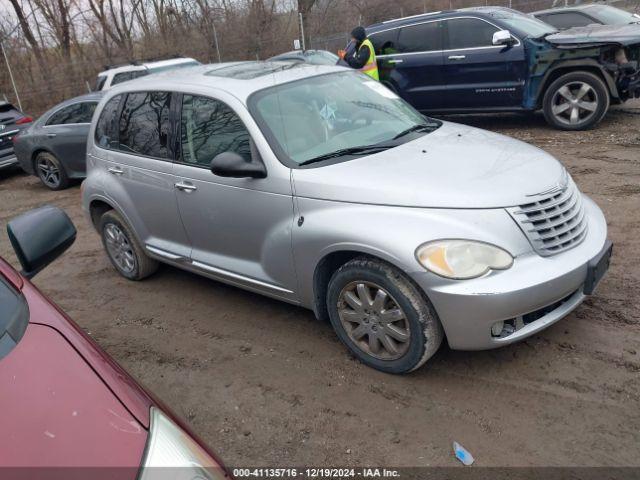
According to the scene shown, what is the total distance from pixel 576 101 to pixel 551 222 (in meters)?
5.87

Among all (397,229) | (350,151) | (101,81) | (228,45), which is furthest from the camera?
(228,45)

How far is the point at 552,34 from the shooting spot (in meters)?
8.30

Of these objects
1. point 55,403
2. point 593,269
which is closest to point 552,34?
point 593,269

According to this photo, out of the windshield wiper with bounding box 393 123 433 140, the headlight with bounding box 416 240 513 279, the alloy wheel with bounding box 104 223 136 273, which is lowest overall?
the alloy wheel with bounding box 104 223 136 273

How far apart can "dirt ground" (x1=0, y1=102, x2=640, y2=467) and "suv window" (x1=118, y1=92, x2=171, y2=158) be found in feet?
4.27

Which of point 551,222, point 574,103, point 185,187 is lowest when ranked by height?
point 574,103

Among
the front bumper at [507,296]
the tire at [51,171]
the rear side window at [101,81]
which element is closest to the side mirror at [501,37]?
the front bumper at [507,296]

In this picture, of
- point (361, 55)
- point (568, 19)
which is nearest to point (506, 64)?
point (361, 55)

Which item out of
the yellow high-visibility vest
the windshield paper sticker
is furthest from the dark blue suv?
the windshield paper sticker

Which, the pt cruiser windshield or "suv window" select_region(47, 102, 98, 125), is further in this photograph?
"suv window" select_region(47, 102, 98, 125)

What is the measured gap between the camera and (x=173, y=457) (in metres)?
1.56

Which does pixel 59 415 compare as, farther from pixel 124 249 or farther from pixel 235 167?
pixel 124 249

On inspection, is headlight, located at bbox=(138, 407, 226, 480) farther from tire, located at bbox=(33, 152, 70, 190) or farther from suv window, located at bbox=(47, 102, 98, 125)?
tire, located at bbox=(33, 152, 70, 190)

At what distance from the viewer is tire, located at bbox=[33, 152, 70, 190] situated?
955 cm
